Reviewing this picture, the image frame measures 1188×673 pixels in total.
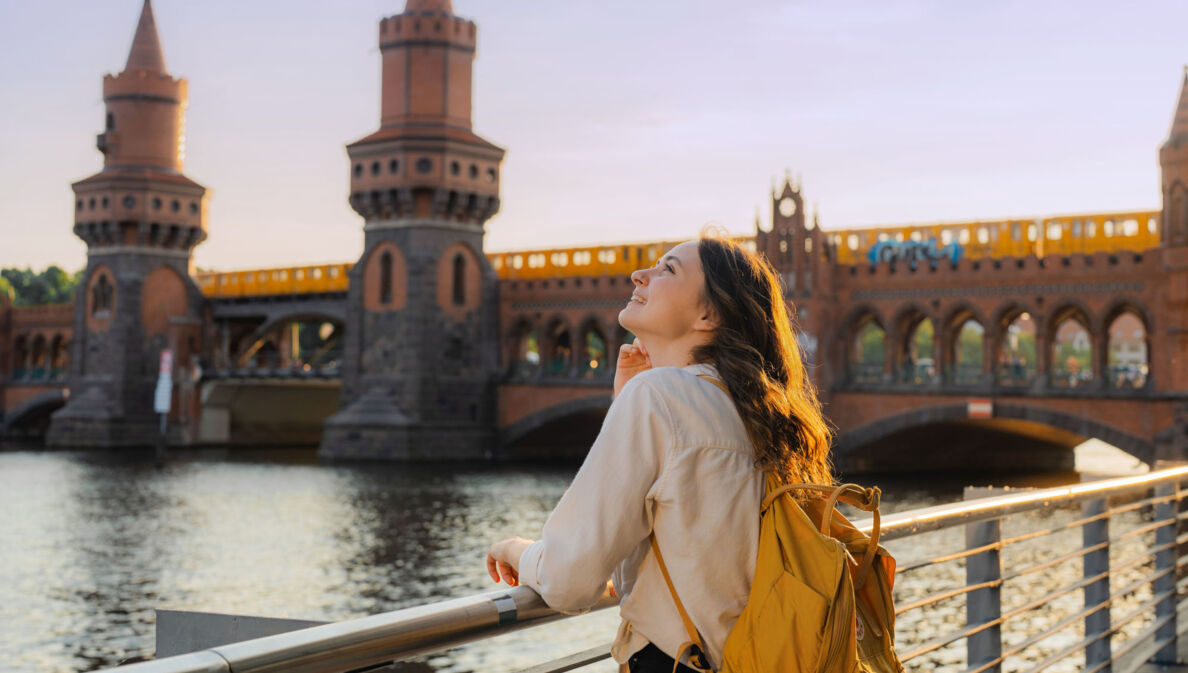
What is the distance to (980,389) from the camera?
108 feet

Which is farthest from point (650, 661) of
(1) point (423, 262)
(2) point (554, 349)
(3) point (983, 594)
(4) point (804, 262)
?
(2) point (554, 349)

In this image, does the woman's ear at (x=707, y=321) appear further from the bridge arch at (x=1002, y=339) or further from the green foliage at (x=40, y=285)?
the green foliage at (x=40, y=285)

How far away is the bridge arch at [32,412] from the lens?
177ft

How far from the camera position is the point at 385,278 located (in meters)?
42.2

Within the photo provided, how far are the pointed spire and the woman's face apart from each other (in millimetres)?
51667

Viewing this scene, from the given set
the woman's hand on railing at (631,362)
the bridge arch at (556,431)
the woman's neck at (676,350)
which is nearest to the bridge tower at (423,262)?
the bridge arch at (556,431)

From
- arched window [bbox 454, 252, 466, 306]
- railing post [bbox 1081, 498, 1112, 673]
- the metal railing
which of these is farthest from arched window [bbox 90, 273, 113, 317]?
railing post [bbox 1081, 498, 1112, 673]

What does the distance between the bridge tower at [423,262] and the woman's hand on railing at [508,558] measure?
38.0m

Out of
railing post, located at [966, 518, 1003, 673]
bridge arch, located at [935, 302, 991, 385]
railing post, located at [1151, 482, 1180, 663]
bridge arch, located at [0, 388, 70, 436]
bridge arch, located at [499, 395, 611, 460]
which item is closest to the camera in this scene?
railing post, located at [966, 518, 1003, 673]

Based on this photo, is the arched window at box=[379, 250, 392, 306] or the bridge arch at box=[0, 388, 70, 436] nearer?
the arched window at box=[379, 250, 392, 306]

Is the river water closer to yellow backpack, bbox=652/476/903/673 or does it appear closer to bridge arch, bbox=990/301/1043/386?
bridge arch, bbox=990/301/1043/386

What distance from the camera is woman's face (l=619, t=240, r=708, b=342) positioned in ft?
8.30

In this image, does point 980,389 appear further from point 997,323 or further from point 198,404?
point 198,404

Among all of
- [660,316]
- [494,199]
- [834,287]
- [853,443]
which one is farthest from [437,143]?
[660,316]
